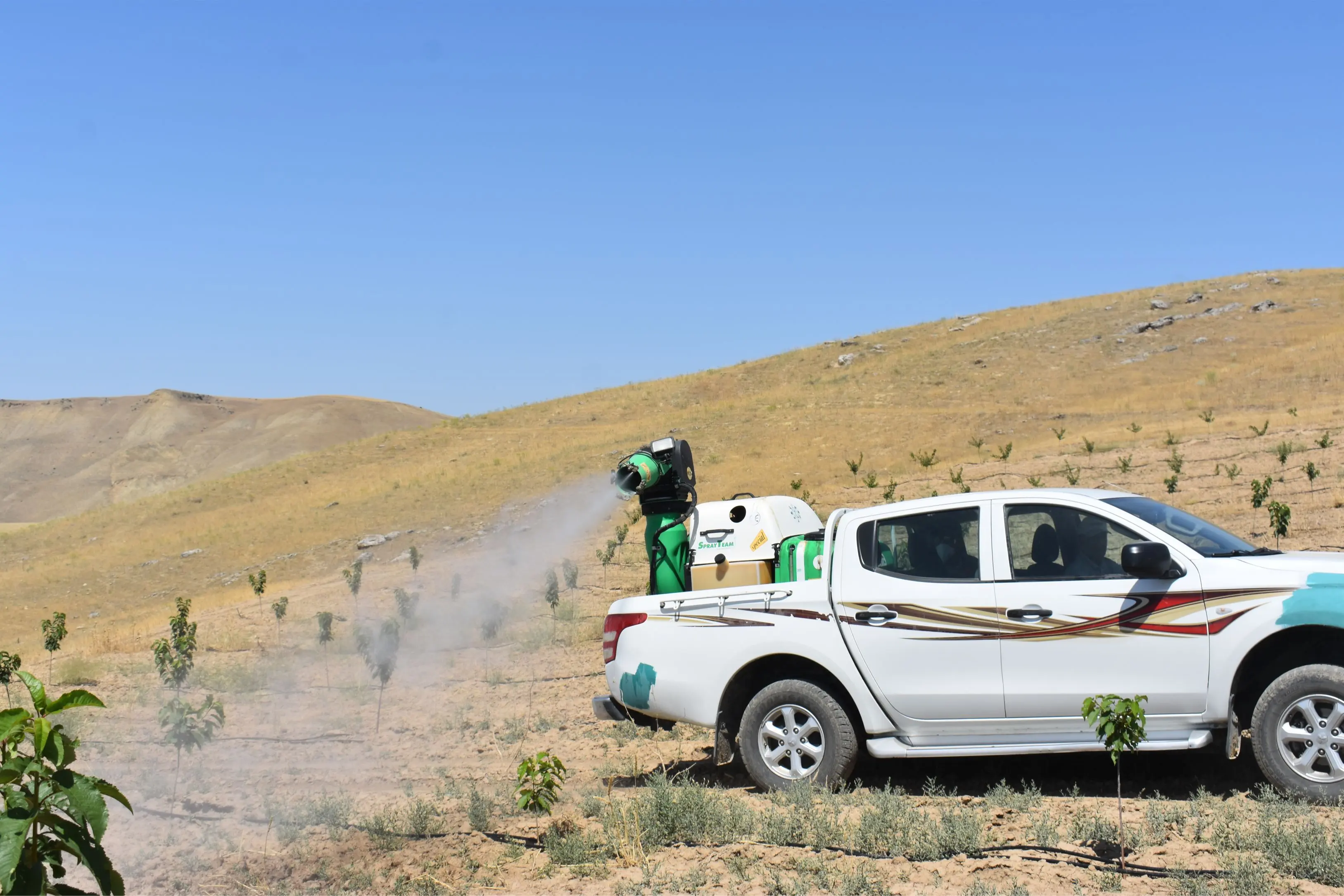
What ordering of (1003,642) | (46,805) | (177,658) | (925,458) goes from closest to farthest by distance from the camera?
(46,805), (1003,642), (177,658), (925,458)

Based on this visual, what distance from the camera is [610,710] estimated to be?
25.7 feet

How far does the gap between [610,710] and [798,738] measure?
1.46m

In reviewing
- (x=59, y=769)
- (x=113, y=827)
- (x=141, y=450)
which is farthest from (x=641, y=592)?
(x=141, y=450)

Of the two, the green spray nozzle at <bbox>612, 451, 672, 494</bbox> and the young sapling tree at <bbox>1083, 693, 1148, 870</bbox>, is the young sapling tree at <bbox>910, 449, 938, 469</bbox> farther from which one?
the young sapling tree at <bbox>1083, 693, 1148, 870</bbox>

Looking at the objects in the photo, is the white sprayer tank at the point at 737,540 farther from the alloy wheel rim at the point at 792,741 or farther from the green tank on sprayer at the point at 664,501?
the alloy wheel rim at the point at 792,741

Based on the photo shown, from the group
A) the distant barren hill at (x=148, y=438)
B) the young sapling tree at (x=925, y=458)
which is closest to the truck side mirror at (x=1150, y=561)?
the young sapling tree at (x=925, y=458)

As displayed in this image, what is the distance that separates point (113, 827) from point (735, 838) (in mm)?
4203

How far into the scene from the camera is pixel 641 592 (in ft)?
59.7

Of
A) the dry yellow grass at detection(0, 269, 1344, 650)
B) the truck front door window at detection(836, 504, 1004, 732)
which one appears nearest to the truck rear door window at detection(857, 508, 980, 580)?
the truck front door window at detection(836, 504, 1004, 732)

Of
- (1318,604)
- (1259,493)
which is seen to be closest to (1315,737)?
(1318,604)

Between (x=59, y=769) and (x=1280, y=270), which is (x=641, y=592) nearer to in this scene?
(x=59, y=769)

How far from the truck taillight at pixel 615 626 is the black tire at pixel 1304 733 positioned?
3.76m

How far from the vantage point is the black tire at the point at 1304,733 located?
5938 mm

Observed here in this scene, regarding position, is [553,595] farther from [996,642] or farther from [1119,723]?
[1119,723]
